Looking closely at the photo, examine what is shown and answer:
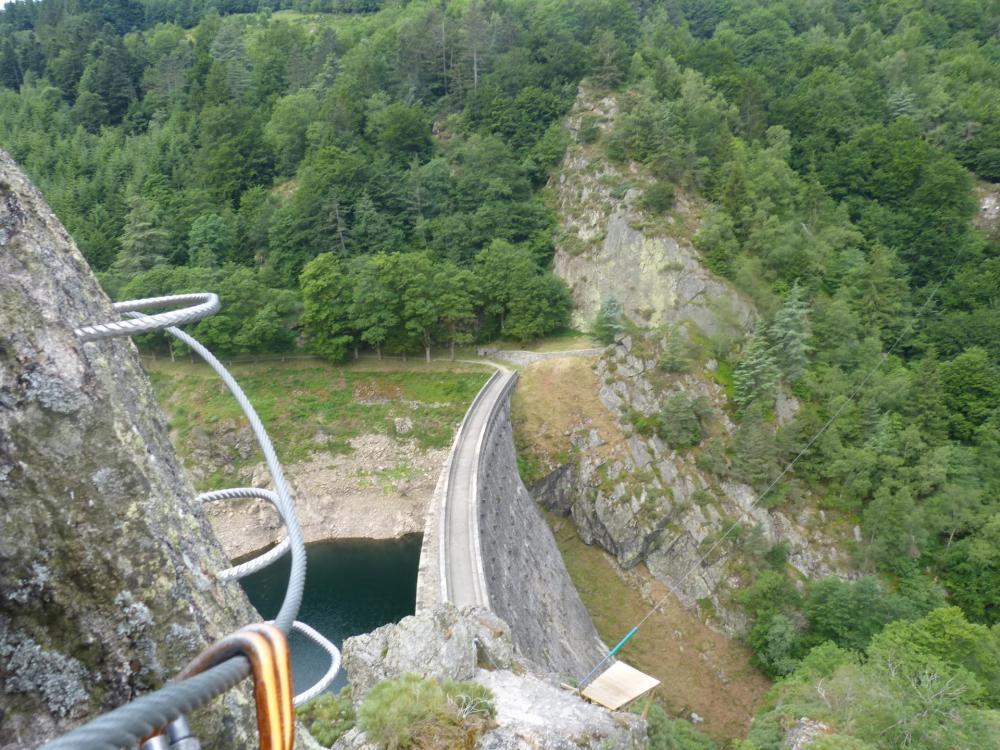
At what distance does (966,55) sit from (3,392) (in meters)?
77.5

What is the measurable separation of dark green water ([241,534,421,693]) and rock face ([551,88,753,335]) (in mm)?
18345

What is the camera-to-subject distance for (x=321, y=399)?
115 feet

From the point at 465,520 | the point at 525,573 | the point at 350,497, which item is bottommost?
the point at 350,497

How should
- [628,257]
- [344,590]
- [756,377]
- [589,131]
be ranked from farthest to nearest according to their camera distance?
[589,131] → [628,257] → [756,377] → [344,590]

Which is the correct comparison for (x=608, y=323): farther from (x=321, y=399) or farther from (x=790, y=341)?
(x=321, y=399)

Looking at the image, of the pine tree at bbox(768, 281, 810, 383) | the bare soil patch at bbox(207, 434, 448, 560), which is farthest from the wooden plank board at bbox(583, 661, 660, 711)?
the pine tree at bbox(768, 281, 810, 383)

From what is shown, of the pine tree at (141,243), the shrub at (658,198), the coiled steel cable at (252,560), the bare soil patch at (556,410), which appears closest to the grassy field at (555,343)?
the bare soil patch at (556,410)

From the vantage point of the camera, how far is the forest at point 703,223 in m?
28.1

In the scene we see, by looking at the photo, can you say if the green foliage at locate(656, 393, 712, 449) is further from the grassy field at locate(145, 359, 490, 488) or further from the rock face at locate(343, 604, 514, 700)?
the rock face at locate(343, 604, 514, 700)

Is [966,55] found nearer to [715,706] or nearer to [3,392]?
[715,706]

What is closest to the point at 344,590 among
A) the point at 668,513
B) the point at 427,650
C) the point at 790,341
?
the point at 668,513

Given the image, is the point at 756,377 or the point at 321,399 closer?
the point at 756,377

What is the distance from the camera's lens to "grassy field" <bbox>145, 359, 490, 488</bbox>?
33.4 m

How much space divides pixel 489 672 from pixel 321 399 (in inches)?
973
